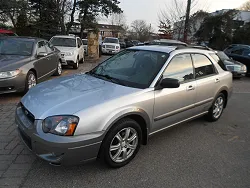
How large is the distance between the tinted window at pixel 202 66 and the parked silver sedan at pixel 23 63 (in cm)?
407

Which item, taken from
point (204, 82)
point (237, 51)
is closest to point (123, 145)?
point (204, 82)

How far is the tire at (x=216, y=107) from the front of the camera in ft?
14.9

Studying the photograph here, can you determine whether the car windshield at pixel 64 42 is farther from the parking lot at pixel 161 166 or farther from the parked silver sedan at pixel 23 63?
the parking lot at pixel 161 166

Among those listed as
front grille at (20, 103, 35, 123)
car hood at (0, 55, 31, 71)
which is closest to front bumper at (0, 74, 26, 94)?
car hood at (0, 55, 31, 71)

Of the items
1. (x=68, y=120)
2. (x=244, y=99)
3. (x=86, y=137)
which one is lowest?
(x=244, y=99)

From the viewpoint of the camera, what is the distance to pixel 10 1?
1474 centimetres

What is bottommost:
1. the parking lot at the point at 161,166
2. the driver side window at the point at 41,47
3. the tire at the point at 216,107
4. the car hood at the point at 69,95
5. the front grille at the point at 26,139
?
the parking lot at the point at 161,166

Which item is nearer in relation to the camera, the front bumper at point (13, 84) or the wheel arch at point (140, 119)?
the wheel arch at point (140, 119)

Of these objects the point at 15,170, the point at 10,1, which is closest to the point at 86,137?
the point at 15,170

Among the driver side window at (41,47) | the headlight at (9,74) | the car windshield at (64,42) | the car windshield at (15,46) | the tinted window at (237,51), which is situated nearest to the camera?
the headlight at (9,74)

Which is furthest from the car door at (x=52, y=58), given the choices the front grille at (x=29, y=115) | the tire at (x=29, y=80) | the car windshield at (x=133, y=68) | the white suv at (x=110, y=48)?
the white suv at (x=110, y=48)

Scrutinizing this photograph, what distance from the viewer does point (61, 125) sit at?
7.82 ft

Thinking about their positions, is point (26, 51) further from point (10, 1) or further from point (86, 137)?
point (10, 1)

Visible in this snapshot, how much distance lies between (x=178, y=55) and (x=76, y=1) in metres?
18.6
